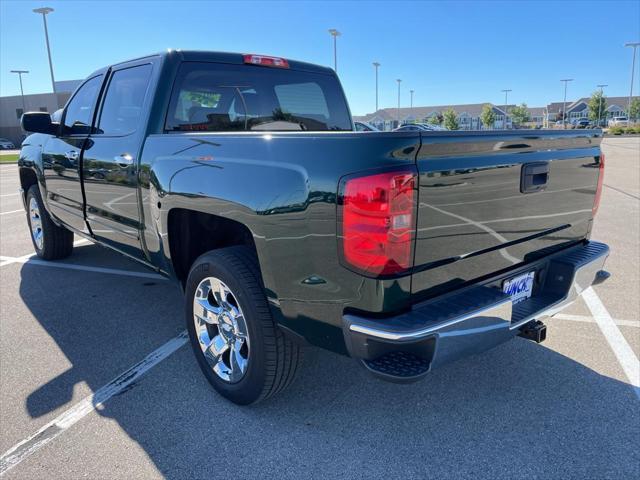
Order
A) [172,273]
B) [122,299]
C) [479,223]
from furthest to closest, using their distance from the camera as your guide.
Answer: [122,299] < [172,273] < [479,223]

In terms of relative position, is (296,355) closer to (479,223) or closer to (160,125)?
(479,223)

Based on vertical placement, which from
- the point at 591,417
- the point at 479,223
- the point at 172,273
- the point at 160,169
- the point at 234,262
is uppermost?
the point at 160,169

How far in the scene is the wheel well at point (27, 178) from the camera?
5645 millimetres

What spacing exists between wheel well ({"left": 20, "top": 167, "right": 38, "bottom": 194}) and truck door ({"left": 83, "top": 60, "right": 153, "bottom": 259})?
6.70ft

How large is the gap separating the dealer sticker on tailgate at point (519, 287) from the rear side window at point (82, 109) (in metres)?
3.44

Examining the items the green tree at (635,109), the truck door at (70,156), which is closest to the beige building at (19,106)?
the truck door at (70,156)

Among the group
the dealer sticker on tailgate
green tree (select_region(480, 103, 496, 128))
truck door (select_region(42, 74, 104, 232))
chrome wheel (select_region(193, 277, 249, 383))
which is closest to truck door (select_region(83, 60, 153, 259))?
truck door (select_region(42, 74, 104, 232))

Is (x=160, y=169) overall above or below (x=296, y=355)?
above

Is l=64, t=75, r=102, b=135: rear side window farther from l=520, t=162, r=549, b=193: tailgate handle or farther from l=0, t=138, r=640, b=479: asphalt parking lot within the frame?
l=520, t=162, r=549, b=193: tailgate handle

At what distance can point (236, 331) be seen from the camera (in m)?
2.73

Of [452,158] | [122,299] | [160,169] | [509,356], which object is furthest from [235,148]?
[122,299]

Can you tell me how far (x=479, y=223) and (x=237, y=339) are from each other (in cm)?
143

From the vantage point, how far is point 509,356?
334cm

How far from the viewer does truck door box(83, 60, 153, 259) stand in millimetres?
3377
